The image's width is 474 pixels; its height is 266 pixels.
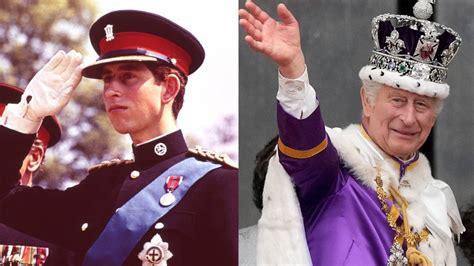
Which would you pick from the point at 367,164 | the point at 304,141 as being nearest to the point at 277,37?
the point at 304,141

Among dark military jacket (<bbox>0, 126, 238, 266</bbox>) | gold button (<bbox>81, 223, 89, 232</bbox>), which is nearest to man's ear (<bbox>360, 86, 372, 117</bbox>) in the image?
Result: dark military jacket (<bbox>0, 126, 238, 266</bbox>)

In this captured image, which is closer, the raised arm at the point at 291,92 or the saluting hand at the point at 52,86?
the raised arm at the point at 291,92

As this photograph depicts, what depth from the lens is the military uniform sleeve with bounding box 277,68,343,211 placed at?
10.2 feet

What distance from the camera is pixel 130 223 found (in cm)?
332

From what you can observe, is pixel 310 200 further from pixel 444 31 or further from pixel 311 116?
pixel 444 31

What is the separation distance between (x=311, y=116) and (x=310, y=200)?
330 mm

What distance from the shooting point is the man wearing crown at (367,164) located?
10.2ft

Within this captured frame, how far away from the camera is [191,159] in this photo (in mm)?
3389

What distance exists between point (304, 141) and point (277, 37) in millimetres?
337

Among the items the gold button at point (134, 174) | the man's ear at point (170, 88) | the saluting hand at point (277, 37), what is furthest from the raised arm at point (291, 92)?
the gold button at point (134, 174)

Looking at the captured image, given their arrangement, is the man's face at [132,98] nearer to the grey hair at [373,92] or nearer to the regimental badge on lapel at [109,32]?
the regimental badge on lapel at [109,32]

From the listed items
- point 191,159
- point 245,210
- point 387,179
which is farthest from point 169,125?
point 387,179

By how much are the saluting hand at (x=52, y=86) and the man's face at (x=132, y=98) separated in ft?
0.36

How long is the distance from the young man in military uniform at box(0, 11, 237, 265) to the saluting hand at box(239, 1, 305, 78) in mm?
356
